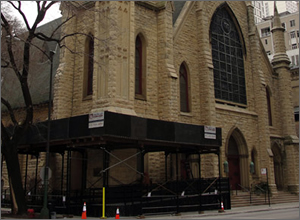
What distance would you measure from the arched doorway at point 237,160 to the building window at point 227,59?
3095 mm

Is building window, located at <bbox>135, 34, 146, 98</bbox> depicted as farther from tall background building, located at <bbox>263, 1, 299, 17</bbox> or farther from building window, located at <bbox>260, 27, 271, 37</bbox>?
tall background building, located at <bbox>263, 1, 299, 17</bbox>

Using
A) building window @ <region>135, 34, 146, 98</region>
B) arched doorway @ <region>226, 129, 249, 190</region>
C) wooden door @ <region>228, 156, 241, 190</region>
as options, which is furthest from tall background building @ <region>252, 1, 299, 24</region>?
building window @ <region>135, 34, 146, 98</region>

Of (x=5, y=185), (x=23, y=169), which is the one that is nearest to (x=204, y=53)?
(x=23, y=169)

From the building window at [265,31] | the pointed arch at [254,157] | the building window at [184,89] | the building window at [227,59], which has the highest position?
the building window at [265,31]

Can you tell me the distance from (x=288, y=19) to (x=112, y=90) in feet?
205

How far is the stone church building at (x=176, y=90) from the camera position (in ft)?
66.2

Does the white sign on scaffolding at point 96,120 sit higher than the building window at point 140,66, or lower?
lower

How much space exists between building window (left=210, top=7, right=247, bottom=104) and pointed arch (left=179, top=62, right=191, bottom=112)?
10.3 feet

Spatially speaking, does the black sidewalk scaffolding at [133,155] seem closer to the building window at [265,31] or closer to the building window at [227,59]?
the building window at [227,59]

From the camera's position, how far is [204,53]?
89.7ft

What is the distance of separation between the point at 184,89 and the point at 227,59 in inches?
243

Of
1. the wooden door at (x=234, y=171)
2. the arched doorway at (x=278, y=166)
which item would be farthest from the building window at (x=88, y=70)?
the arched doorway at (x=278, y=166)

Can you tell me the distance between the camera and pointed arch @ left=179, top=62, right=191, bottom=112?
26.2m

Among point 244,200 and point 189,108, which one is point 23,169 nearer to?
point 189,108
